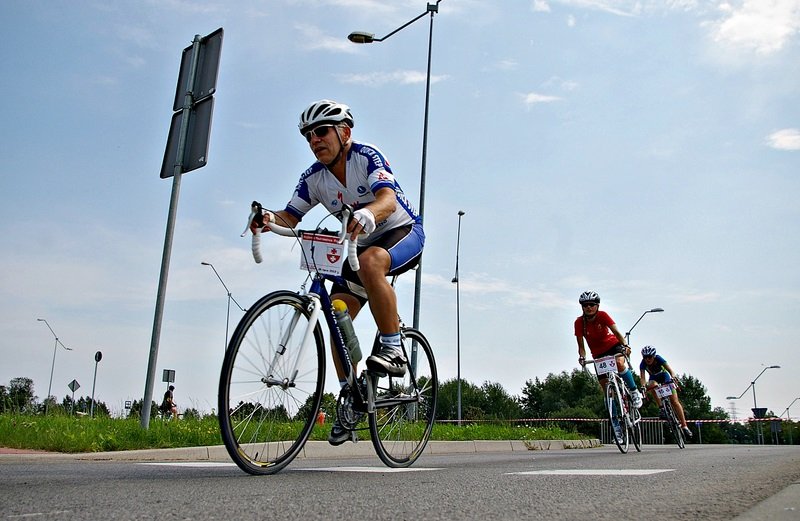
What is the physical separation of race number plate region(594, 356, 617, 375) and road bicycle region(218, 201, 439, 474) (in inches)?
234

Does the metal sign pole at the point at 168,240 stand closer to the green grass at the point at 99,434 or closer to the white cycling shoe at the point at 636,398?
the green grass at the point at 99,434

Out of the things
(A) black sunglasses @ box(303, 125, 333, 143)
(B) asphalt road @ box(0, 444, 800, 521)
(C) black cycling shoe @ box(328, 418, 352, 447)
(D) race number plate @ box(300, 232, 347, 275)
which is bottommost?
(B) asphalt road @ box(0, 444, 800, 521)

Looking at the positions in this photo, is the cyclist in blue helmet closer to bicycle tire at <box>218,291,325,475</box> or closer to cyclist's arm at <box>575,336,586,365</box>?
cyclist's arm at <box>575,336,586,365</box>

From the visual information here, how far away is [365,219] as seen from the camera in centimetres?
427

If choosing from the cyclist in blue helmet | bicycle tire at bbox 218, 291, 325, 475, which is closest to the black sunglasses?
bicycle tire at bbox 218, 291, 325, 475

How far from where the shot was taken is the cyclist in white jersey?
4.85m

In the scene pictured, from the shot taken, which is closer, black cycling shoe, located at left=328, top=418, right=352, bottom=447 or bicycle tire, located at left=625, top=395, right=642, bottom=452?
black cycling shoe, located at left=328, top=418, right=352, bottom=447

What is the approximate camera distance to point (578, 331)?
11.0 m

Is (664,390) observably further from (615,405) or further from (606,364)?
(606,364)

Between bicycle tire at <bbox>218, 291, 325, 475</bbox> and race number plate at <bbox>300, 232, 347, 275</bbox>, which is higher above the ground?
race number plate at <bbox>300, 232, 347, 275</bbox>

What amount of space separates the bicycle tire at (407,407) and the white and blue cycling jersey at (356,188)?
85cm

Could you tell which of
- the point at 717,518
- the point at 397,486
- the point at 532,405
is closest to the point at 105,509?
the point at 397,486

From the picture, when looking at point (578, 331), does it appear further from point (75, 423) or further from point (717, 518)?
point (717, 518)

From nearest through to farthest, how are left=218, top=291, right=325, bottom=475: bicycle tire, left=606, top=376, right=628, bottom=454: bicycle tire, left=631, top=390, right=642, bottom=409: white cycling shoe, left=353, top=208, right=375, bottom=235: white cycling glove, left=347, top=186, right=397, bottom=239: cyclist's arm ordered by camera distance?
left=218, top=291, right=325, bottom=475: bicycle tire
left=353, top=208, right=375, bottom=235: white cycling glove
left=347, top=186, right=397, bottom=239: cyclist's arm
left=606, top=376, right=628, bottom=454: bicycle tire
left=631, top=390, right=642, bottom=409: white cycling shoe
